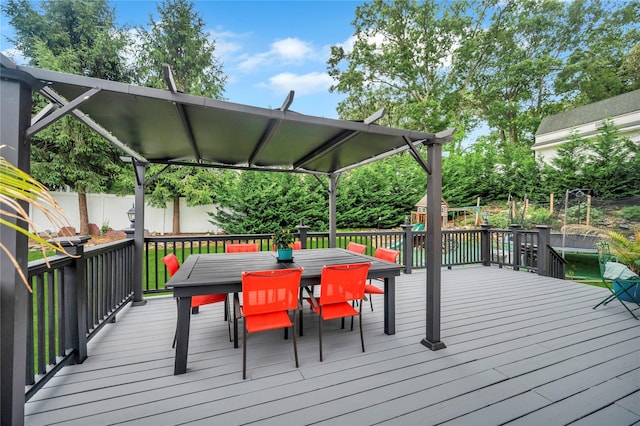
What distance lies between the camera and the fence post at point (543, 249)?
5629 millimetres

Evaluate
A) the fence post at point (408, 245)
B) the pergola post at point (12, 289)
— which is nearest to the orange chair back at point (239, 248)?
the pergola post at point (12, 289)

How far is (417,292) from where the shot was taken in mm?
4633

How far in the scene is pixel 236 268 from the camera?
3062 mm

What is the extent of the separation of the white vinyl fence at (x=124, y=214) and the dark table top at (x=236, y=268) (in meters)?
7.10

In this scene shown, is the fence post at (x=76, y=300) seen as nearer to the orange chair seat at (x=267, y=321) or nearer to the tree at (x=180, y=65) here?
the orange chair seat at (x=267, y=321)

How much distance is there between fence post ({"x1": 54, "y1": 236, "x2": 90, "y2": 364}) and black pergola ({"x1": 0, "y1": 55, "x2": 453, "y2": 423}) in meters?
0.82

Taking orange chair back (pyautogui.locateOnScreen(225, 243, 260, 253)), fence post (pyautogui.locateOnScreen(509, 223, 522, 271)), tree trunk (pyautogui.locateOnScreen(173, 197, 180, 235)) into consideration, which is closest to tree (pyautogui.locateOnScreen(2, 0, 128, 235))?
tree trunk (pyautogui.locateOnScreen(173, 197, 180, 235))

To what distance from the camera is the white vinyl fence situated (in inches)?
378

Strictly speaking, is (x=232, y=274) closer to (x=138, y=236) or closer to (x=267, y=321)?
(x=267, y=321)

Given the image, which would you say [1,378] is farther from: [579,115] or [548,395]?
[579,115]

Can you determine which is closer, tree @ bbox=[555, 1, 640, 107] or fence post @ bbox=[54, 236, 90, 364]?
fence post @ bbox=[54, 236, 90, 364]

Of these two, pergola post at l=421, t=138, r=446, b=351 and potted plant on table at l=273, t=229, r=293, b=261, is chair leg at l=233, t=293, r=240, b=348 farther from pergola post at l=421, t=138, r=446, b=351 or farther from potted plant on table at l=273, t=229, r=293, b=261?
pergola post at l=421, t=138, r=446, b=351

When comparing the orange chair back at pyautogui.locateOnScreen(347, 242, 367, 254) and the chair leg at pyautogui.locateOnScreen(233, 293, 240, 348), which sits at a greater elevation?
the orange chair back at pyautogui.locateOnScreen(347, 242, 367, 254)

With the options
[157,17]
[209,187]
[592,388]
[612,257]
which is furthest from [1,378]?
[157,17]
